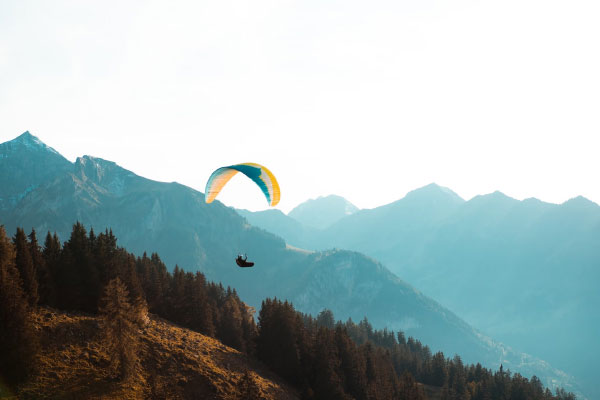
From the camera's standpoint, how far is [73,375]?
42.1m

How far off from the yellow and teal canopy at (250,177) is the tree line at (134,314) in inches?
562

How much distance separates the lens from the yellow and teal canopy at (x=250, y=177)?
47.7 meters

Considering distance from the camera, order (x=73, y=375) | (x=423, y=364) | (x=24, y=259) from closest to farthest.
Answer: (x=73, y=375) < (x=24, y=259) < (x=423, y=364)

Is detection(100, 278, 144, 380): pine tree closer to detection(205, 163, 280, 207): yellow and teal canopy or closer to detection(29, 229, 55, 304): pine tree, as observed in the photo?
detection(205, 163, 280, 207): yellow and teal canopy

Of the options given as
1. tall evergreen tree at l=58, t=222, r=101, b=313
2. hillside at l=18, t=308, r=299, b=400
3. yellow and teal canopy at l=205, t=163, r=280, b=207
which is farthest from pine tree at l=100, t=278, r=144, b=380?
tall evergreen tree at l=58, t=222, r=101, b=313

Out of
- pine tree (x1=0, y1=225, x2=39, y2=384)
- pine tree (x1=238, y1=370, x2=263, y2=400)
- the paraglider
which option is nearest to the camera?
pine tree (x1=0, y1=225, x2=39, y2=384)

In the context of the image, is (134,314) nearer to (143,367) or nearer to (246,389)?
(143,367)

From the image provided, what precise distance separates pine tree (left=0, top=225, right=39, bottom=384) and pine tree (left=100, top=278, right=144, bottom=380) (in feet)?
21.8

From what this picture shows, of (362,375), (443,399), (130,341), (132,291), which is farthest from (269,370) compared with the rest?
(443,399)

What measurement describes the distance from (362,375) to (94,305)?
46.6 meters

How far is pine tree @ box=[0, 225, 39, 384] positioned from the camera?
37406 mm

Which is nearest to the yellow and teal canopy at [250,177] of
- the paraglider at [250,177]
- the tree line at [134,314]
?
the paraglider at [250,177]

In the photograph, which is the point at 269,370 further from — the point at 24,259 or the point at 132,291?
the point at 24,259

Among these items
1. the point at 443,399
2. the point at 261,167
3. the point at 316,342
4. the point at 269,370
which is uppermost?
the point at 261,167
